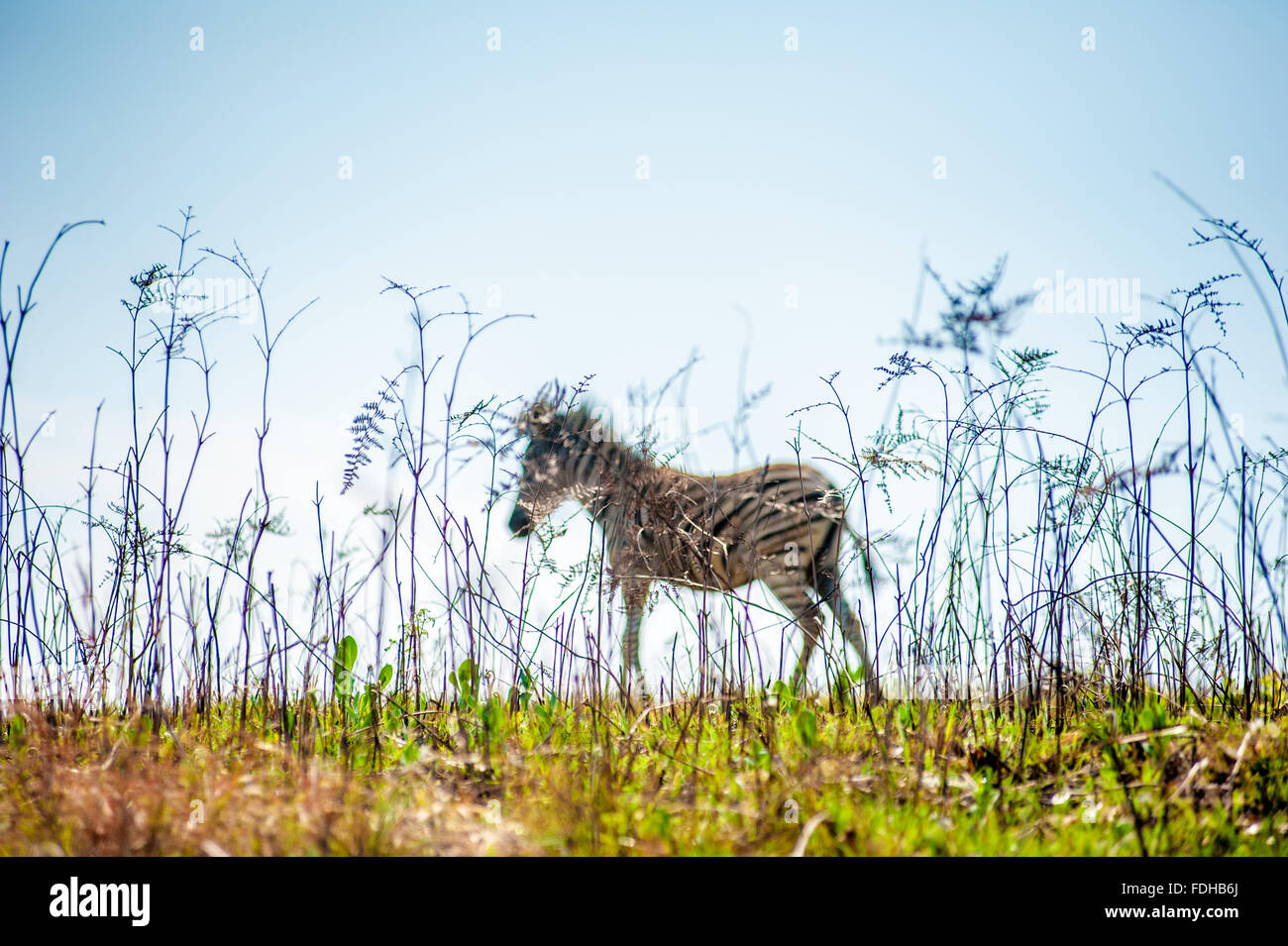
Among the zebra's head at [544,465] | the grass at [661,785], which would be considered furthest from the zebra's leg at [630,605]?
the zebra's head at [544,465]

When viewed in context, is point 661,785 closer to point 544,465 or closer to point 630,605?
point 630,605

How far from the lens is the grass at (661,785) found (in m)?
1.63

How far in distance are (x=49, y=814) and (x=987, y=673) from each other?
2.62 meters

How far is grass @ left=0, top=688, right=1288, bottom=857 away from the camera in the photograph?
5.33 feet

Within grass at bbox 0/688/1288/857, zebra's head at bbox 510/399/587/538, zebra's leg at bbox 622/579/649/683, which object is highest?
zebra's head at bbox 510/399/587/538

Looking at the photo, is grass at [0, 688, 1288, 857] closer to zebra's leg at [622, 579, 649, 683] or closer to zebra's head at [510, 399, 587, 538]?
zebra's leg at [622, 579, 649, 683]

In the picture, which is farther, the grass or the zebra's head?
the zebra's head

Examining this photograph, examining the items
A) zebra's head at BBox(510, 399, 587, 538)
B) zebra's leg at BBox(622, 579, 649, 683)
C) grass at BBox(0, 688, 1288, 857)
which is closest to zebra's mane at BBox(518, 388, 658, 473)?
zebra's head at BBox(510, 399, 587, 538)

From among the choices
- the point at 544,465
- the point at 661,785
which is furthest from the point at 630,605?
the point at 661,785

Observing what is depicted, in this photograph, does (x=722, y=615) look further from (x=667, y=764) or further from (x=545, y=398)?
(x=545, y=398)

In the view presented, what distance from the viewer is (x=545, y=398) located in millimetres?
2570

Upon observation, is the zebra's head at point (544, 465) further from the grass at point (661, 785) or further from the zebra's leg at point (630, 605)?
the grass at point (661, 785)

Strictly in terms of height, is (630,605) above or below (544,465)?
below

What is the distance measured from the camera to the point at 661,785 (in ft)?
6.77
